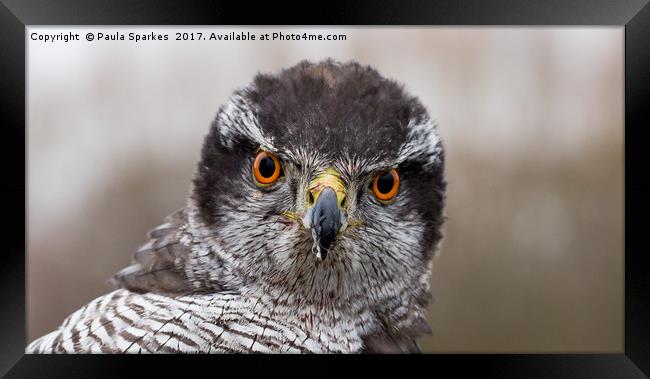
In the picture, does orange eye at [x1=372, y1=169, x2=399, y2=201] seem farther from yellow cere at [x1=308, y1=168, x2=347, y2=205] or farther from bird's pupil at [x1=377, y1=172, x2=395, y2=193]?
yellow cere at [x1=308, y1=168, x2=347, y2=205]

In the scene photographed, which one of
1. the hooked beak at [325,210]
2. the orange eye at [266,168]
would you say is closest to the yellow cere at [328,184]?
the hooked beak at [325,210]

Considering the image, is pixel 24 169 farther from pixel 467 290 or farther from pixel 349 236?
pixel 467 290

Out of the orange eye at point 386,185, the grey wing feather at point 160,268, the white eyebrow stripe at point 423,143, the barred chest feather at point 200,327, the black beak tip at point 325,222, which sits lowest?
the barred chest feather at point 200,327

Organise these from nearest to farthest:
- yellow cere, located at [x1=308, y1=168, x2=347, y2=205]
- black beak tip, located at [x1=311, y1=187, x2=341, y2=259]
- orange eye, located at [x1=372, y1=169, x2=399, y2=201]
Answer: black beak tip, located at [x1=311, y1=187, x2=341, y2=259] < yellow cere, located at [x1=308, y1=168, x2=347, y2=205] < orange eye, located at [x1=372, y1=169, x2=399, y2=201]

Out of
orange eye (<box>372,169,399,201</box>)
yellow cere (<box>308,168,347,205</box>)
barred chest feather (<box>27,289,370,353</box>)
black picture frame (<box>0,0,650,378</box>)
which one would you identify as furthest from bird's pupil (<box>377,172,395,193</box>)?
black picture frame (<box>0,0,650,378</box>)

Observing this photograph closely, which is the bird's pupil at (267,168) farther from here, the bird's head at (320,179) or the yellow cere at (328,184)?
the yellow cere at (328,184)

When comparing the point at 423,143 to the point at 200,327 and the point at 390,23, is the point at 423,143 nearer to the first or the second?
the point at 390,23
